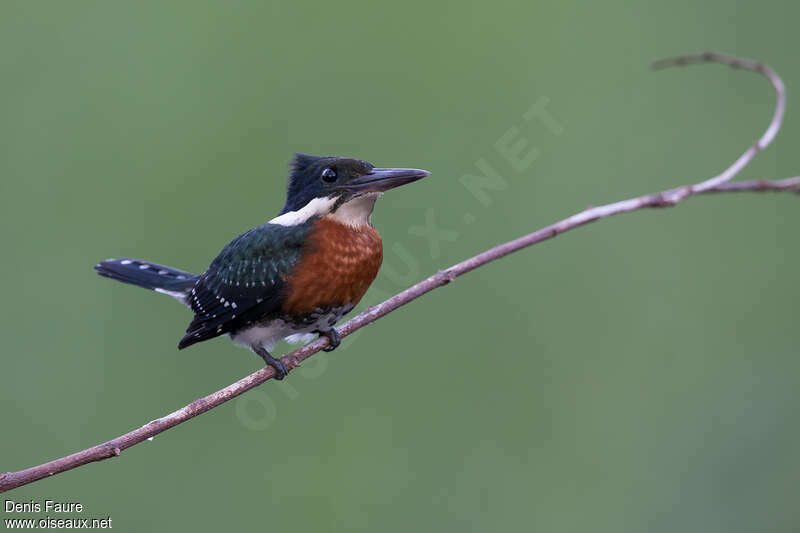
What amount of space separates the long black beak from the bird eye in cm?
4

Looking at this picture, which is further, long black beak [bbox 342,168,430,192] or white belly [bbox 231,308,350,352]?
white belly [bbox 231,308,350,352]

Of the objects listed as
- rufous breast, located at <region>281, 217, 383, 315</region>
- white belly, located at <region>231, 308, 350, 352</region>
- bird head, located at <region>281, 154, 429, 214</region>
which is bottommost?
white belly, located at <region>231, 308, 350, 352</region>

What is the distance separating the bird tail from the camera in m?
2.71

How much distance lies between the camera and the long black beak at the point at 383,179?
200 centimetres

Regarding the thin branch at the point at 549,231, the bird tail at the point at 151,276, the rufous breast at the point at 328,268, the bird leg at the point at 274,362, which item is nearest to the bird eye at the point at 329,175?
the rufous breast at the point at 328,268

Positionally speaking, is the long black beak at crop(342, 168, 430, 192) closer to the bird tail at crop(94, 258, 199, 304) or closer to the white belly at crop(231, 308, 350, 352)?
the white belly at crop(231, 308, 350, 352)

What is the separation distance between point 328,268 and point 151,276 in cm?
84

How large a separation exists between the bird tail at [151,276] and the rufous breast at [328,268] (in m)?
0.58

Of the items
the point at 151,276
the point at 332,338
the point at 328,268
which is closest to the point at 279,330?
the point at 332,338

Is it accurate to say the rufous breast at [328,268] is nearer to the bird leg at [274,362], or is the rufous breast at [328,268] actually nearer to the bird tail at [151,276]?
the bird leg at [274,362]

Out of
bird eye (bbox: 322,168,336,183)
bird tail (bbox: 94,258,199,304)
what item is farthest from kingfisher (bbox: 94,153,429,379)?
bird tail (bbox: 94,258,199,304)

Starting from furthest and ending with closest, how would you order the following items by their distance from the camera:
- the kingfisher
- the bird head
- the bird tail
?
the bird tail, the kingfisher, the bird head

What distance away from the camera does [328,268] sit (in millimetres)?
2236

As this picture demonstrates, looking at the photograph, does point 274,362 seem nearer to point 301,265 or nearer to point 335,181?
point 301,265
